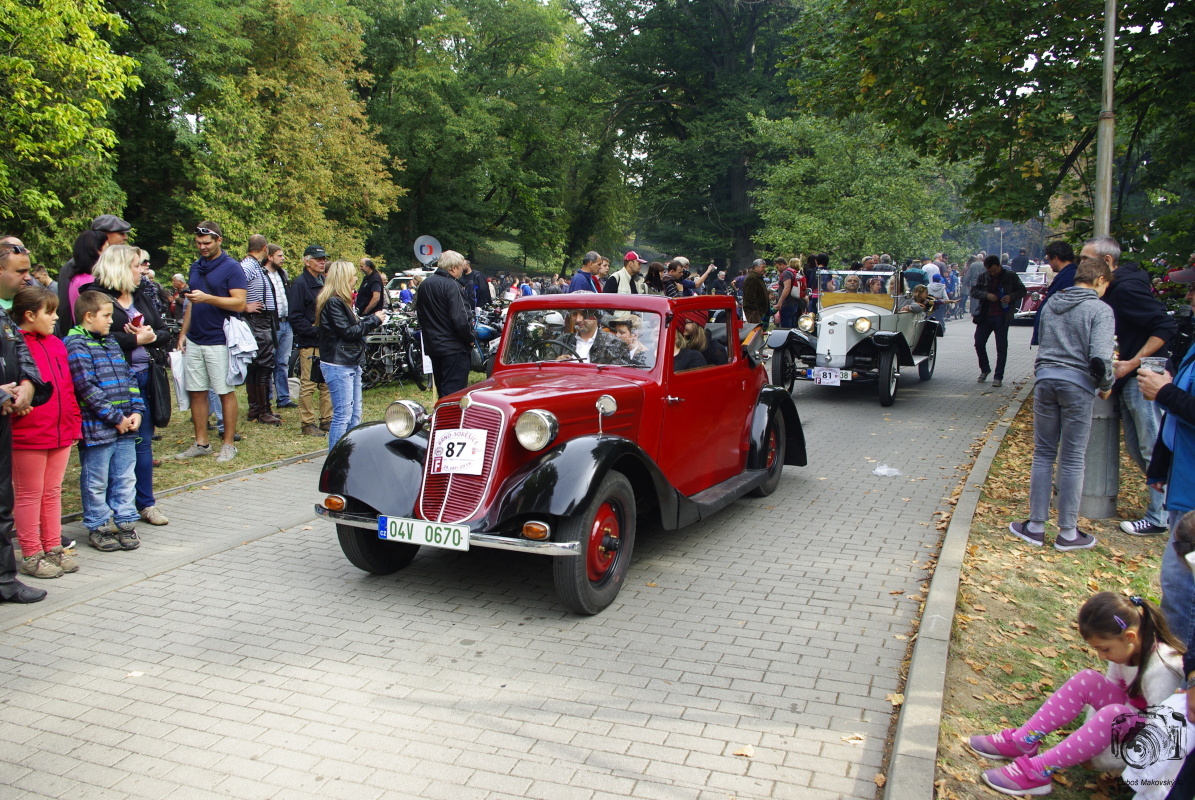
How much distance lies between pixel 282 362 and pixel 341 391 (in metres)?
3.63

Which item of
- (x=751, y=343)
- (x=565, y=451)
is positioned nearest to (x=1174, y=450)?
(x=565, y=451)

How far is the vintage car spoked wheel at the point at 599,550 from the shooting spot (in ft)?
15.2

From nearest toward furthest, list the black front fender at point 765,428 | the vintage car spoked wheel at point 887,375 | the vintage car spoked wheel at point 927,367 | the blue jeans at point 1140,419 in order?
the blue jeans at point 1140,419 < the black front fender at point 765,428 < the vintage car spoked wheel at point 887,375 < the vintage car spoked wheel at point 927,367

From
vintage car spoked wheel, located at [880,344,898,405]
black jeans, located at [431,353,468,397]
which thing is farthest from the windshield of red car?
vintage car spoked wheel, located at [880,344,898,405]

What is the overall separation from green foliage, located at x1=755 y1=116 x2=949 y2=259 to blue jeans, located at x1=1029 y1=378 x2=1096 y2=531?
2017cm

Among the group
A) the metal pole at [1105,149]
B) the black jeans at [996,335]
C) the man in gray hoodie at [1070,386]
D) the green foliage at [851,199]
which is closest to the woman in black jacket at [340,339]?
the man in gray hoodie at [1070,386]

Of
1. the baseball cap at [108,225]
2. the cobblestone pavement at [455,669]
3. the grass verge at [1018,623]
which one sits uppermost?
the baseball cap at [108,225]

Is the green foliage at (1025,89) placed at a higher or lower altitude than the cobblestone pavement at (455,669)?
higher

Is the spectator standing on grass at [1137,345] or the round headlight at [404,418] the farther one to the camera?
the spectator standing on grass at [1137,345]

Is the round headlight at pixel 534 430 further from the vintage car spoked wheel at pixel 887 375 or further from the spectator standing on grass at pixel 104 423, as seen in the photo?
the vintage car spoked wheel at pixel 887 375

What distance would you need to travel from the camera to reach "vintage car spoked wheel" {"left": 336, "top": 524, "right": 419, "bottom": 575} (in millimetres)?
5262

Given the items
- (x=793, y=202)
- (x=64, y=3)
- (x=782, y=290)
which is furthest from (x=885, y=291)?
(x=793, y=202)

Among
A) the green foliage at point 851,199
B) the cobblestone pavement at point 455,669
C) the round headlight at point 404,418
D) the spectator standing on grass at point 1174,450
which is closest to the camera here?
the cobblestone pavement at point 455,669

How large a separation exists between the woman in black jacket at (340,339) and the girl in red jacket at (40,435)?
2.96 meters
